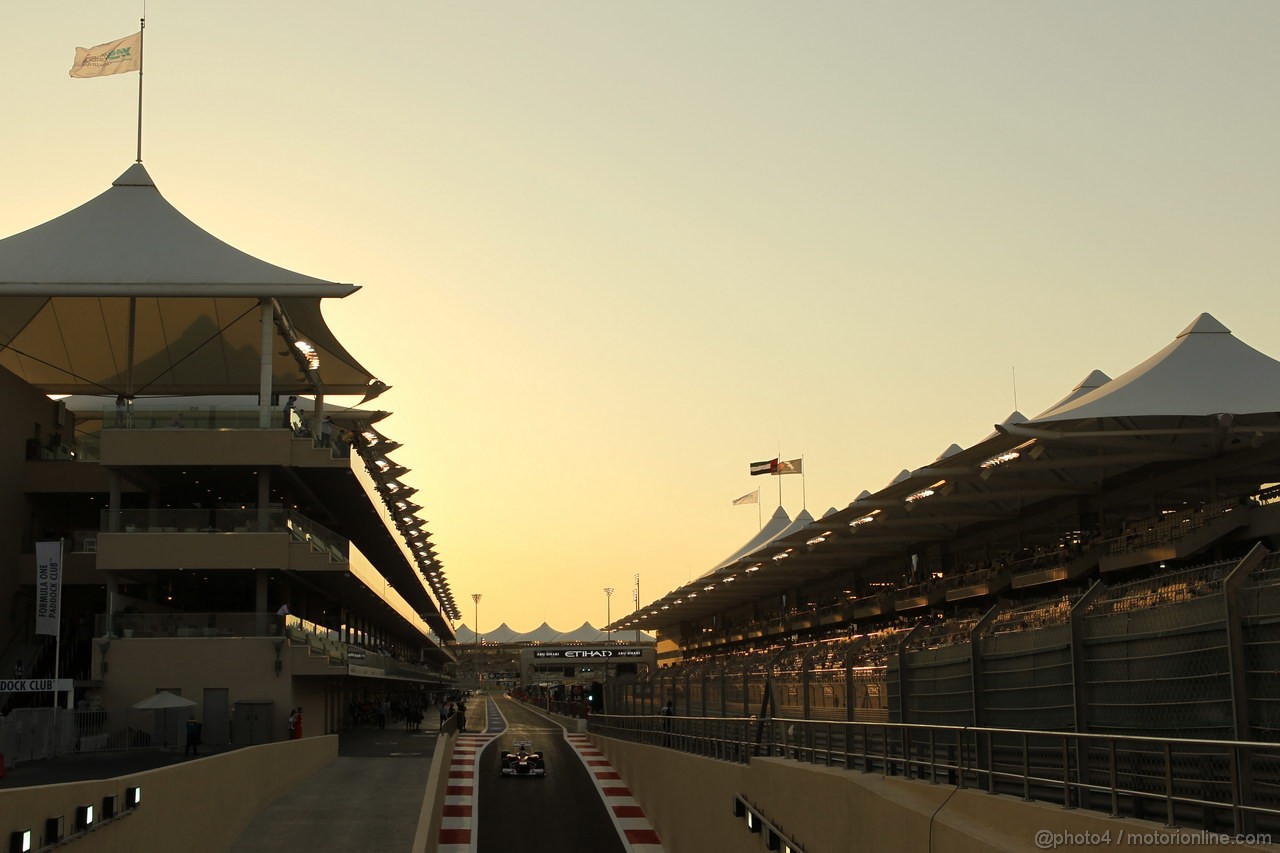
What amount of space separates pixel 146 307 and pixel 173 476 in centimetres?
750

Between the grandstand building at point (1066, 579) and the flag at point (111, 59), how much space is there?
27.4m

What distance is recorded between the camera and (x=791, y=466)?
7856cm

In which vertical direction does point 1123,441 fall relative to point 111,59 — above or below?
below

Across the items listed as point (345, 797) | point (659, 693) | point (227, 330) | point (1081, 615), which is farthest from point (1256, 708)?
point (227, 330)

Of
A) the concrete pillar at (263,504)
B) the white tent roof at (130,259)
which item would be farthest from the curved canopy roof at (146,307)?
the concrete pillar at (263,504)

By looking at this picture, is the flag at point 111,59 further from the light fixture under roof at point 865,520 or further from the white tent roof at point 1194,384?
the white tent roof at point 1194,384

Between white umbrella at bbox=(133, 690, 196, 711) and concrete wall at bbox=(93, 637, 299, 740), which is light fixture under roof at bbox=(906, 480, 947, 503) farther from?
white umbrella at bbox=(133, 690, 196, 711)

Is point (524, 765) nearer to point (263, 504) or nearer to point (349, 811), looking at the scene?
point (263, 504)

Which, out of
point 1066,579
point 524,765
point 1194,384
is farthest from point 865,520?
point 1194,384

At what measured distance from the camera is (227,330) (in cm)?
4862

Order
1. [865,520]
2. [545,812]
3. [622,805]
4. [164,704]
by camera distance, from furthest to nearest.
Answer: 1. [865,520]
2. [622,805]
3. [545,812]
4. [164,704]

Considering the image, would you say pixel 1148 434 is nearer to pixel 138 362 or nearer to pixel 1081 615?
pixel 1081 615

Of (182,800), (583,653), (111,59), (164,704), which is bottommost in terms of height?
(182,800)

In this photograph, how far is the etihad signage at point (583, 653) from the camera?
78062 mm
